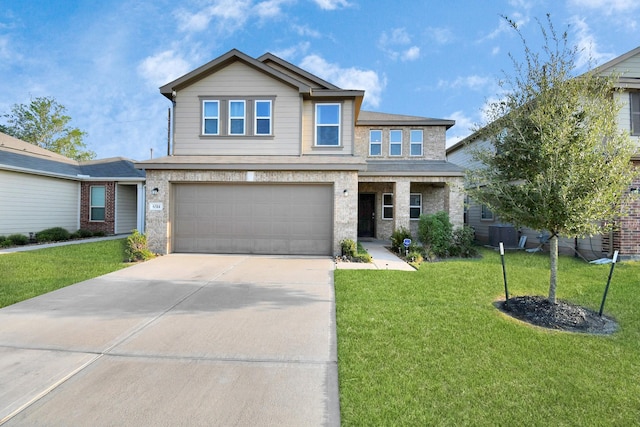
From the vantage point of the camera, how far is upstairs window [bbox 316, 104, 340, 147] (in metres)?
11.7

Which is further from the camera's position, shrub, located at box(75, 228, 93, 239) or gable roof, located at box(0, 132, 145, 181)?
shrub, located at box(75, 228, 93, 239)

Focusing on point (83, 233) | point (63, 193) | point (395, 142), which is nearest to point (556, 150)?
point (395, 142)

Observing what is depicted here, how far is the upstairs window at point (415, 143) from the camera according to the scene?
15.7 m

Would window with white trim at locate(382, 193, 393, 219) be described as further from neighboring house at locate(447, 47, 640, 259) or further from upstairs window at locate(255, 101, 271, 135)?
upstairs window at locate(255, 101, 271, 135)

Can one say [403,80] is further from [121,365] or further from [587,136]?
[121,365]

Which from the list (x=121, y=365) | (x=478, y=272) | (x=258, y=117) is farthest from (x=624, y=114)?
(x=121, y=365)

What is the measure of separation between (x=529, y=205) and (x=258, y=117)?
29.5ft

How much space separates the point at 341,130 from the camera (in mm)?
11633

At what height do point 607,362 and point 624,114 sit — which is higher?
point 624,114

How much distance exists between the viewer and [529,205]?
17.2 ft

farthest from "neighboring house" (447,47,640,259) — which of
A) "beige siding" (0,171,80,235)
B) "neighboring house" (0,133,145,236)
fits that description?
"beige siding" (0,171,80,235)

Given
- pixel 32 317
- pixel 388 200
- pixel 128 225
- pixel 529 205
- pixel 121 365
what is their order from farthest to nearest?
pixel 128 225
pixel 388 200
pixel 529 205
pixel 32 317
pixel 121 365

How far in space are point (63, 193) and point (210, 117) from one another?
9.52 metres

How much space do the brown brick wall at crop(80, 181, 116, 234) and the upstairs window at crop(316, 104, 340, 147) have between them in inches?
446
